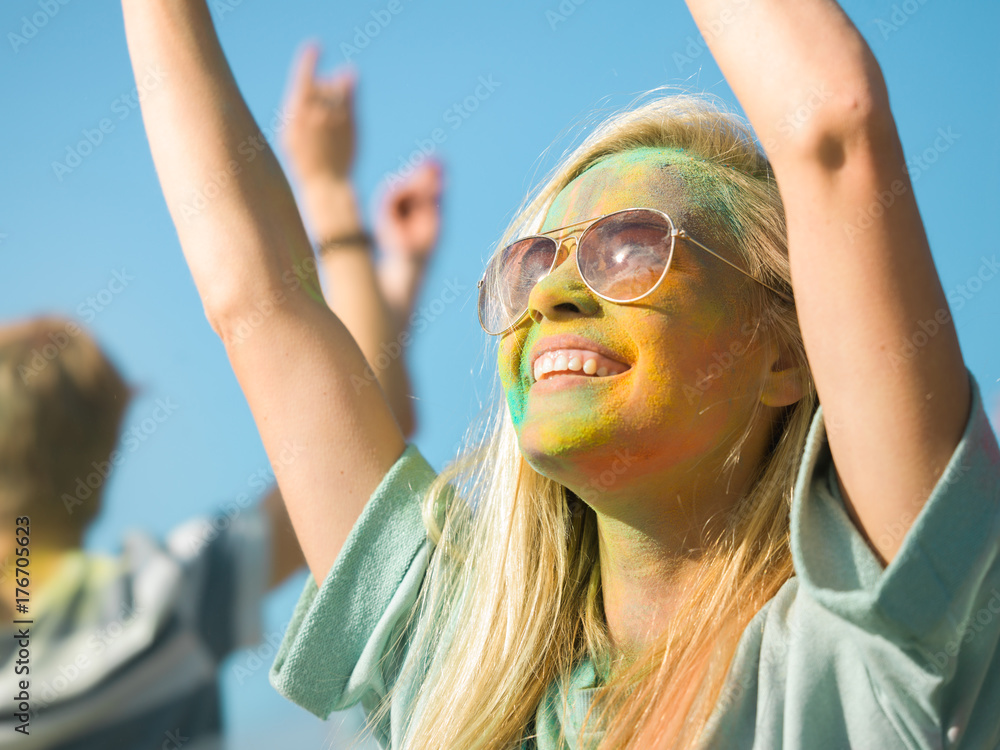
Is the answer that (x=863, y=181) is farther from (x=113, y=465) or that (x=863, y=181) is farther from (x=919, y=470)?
(x=113, y=465)

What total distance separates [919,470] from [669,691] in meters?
0.55

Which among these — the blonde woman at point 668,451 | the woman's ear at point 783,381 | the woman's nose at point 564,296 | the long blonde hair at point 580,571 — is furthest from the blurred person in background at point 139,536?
the woman's ear at point 783,381

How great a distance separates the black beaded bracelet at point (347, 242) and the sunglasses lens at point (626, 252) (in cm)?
166

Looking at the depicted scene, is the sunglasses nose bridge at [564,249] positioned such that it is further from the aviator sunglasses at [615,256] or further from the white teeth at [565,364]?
the white teeth at [565,364]

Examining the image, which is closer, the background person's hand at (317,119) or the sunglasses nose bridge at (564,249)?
the sunglasses nose bridge at (564,249)

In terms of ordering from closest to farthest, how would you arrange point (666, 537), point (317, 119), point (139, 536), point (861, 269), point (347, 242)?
point (861, 269) < point (666, 537) < point (317, 119) < point (347, 242) < point (139, 536)

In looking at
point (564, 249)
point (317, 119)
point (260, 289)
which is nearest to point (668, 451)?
point (564, 249)

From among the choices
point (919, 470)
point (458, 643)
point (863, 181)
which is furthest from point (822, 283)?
point (458, 643)

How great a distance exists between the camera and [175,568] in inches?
137

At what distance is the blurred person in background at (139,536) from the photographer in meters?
2.92

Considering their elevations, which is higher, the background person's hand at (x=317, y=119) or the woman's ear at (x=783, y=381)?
the background person's hand at (x=317, y=119)

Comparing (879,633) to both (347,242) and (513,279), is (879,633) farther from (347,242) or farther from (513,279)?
(347,242)

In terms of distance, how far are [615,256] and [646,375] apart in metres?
0.23

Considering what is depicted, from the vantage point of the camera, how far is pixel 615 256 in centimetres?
149
